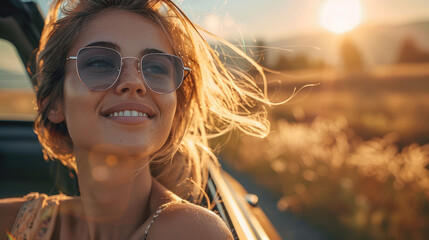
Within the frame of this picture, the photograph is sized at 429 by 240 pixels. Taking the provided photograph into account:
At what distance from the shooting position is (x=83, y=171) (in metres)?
1.86

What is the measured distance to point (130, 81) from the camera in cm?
158

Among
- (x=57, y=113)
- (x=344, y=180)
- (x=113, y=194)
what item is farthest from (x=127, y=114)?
(x=344, y=180)

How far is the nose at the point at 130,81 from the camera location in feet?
5.17

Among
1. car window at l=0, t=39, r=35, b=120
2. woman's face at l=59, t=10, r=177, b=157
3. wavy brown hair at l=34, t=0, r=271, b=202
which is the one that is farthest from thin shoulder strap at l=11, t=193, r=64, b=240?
car window at l=0, t=39, r=35, b=120

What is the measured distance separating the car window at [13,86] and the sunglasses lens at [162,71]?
3.21 feet

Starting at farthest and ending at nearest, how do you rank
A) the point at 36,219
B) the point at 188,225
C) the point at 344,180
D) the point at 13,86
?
the point at 344,180 < the point at 13,86 < the point at 36,219 < the point at 188,225

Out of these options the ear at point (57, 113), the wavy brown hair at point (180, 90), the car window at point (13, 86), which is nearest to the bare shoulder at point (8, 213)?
the wavy brown hair at point (180, 90)

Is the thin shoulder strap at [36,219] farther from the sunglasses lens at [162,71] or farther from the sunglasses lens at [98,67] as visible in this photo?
the sunglasses lens at [162,71]

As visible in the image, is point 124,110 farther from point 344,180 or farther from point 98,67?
point 344,180

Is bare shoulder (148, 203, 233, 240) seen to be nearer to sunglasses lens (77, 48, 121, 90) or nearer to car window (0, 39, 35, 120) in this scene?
sunglasses lens (77, 48, 121, 90)

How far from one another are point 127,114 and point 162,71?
0.89 feet

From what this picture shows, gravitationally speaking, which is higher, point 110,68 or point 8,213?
point 110,68

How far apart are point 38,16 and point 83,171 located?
2.93 feet

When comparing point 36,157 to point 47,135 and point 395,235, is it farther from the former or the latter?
point 395,235
